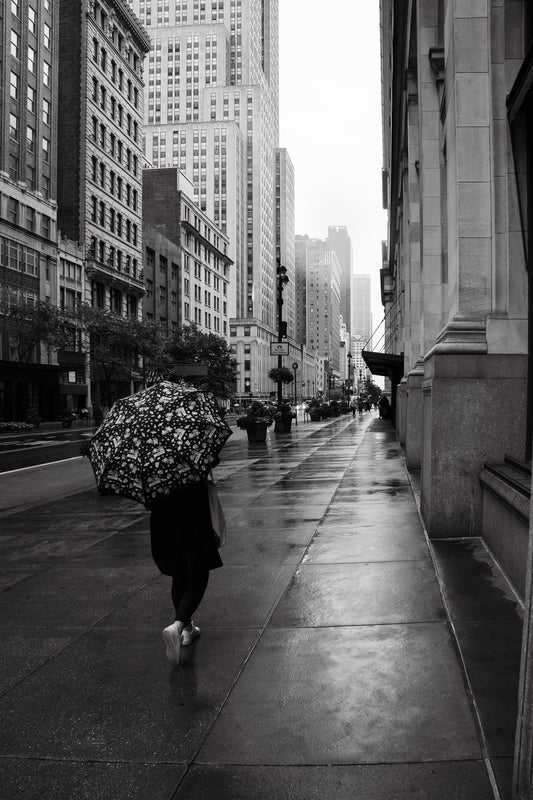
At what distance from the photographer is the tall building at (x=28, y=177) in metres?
51.1

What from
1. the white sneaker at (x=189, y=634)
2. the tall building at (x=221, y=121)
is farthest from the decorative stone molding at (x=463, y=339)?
the tall building at (x=221, y=121)

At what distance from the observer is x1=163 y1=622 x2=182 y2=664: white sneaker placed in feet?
13.6

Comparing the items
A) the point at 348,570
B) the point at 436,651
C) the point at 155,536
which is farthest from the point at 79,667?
the point at 348,570

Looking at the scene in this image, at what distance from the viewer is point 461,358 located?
6.91m

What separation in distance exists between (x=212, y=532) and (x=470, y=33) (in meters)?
6.31

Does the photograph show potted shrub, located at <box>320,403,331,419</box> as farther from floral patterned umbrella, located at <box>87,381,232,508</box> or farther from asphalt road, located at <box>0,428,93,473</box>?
floral patterned umbrella, located at <box>87,381,232,508</box>

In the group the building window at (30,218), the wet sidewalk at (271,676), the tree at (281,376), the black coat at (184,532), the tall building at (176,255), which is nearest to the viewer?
the wet sidewalk at (271,676)

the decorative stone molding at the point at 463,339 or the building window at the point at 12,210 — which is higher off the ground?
the building window at the point at 12,210

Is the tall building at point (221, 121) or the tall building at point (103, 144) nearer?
the tall building at point (103, 144)

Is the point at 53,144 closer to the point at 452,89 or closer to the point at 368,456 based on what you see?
the point at 368,456

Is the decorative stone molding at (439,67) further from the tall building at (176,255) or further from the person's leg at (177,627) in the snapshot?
the tall building at (176,255)

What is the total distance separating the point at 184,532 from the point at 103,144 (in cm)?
7018

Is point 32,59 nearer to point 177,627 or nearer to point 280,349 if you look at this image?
point 280,349

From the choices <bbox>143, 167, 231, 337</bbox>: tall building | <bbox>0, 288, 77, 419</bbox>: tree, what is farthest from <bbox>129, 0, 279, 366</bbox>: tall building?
<bbox>0, 288, 77, 419</bbox>: tree
